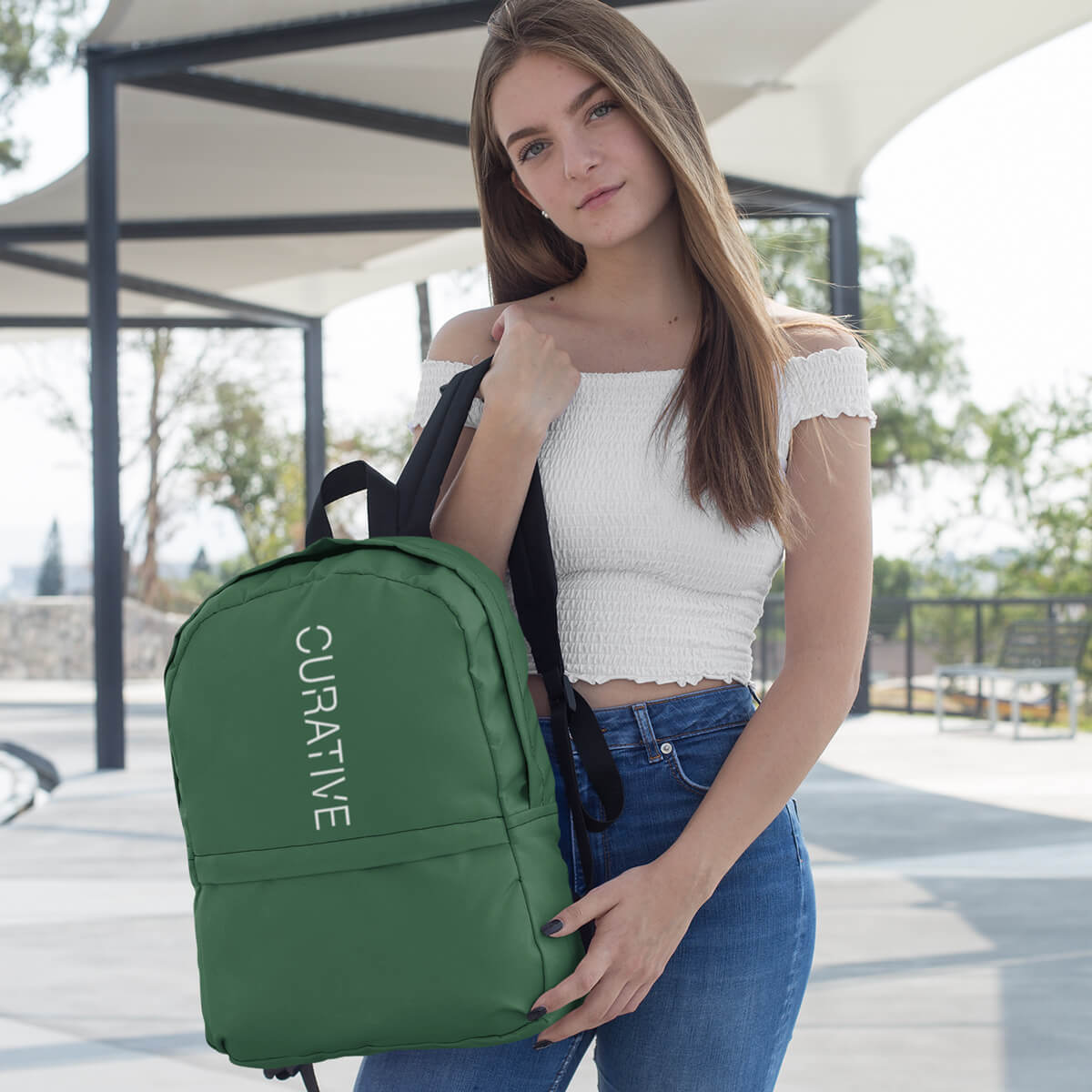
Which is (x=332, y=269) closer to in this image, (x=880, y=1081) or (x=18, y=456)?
(x=880, y=1081)

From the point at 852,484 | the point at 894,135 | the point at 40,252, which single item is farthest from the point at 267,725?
the point at 40,252

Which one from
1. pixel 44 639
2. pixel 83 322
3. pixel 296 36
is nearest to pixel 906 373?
pixel 44 639

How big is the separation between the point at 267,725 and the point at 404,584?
14 cm

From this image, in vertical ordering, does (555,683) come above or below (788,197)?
below

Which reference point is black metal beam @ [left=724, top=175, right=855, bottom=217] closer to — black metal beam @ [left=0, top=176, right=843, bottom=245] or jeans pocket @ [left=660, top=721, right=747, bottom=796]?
black metal beam @ [left=0, top=176, right=843, bottom=245]

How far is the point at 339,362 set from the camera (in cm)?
2098

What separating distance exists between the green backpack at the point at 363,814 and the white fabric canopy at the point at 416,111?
4915 mm

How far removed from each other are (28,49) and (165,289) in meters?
10.1

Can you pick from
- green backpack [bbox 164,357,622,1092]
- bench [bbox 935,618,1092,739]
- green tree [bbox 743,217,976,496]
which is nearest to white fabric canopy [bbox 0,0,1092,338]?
bench [bbox 935,618,1092,739]

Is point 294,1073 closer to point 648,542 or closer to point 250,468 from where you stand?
point 648,542

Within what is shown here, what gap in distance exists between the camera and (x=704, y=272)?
1142mm

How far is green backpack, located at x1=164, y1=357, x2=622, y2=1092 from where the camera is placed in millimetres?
872

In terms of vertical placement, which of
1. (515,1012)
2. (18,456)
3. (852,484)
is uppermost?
(18,456)

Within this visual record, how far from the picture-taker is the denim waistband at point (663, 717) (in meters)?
1.07
